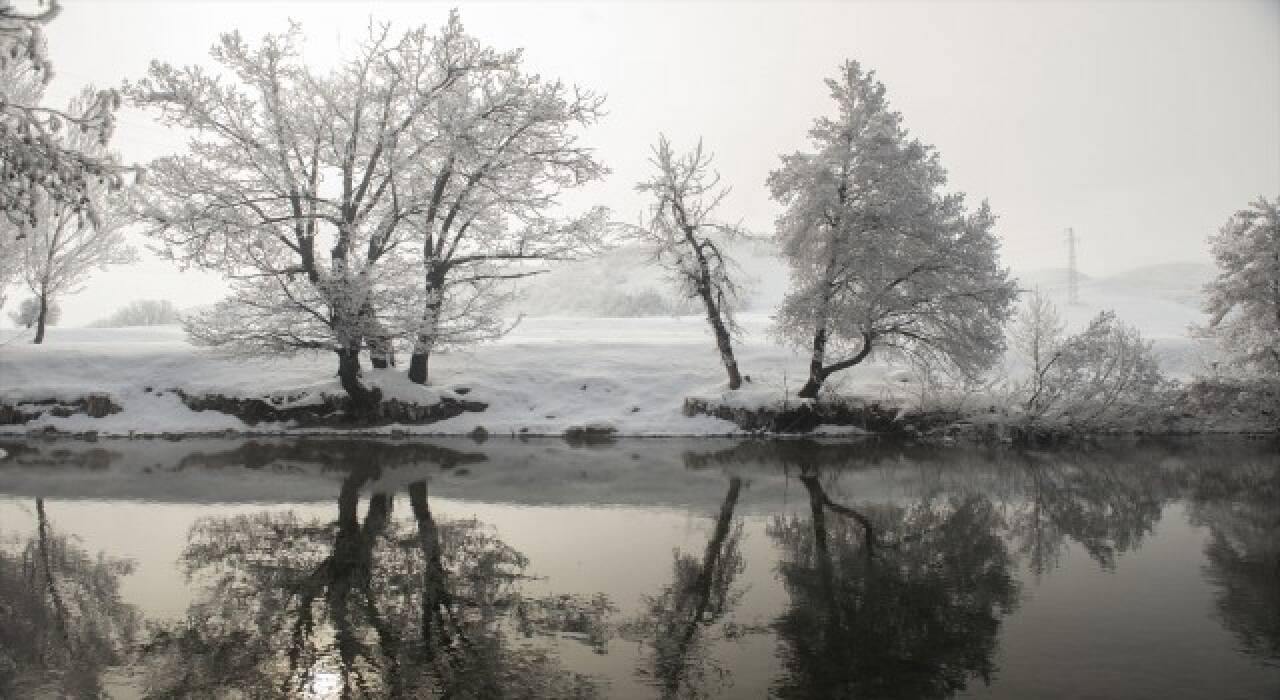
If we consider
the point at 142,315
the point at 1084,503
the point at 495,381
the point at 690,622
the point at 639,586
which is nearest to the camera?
the point at 690,622

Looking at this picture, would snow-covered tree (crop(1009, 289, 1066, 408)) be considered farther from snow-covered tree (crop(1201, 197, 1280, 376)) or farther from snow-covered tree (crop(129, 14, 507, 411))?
snow-covered tree (crop(129, 14, 507, 411))

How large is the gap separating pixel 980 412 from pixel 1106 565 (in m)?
16.0

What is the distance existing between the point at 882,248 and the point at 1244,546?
1479 cm

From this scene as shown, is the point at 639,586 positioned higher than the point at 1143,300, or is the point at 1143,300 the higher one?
the point at 1143,300

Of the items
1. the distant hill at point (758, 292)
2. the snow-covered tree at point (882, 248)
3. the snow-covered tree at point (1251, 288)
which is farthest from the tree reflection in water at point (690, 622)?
the distant hill at point (758, 292)

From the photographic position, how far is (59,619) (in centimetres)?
682

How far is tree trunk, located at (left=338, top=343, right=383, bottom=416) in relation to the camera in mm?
24734

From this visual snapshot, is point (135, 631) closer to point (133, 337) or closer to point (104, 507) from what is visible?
point (104, 507)

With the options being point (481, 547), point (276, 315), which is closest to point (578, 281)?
point (276, 315)

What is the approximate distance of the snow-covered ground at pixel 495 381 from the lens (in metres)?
24.9

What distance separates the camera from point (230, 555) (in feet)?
30.3

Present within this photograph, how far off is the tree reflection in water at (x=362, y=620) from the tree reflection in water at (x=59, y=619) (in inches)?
16.1

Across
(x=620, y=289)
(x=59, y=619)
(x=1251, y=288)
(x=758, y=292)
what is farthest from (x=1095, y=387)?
(x=758, y=292)

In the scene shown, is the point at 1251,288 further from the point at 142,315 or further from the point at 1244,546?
the point at 142,315
